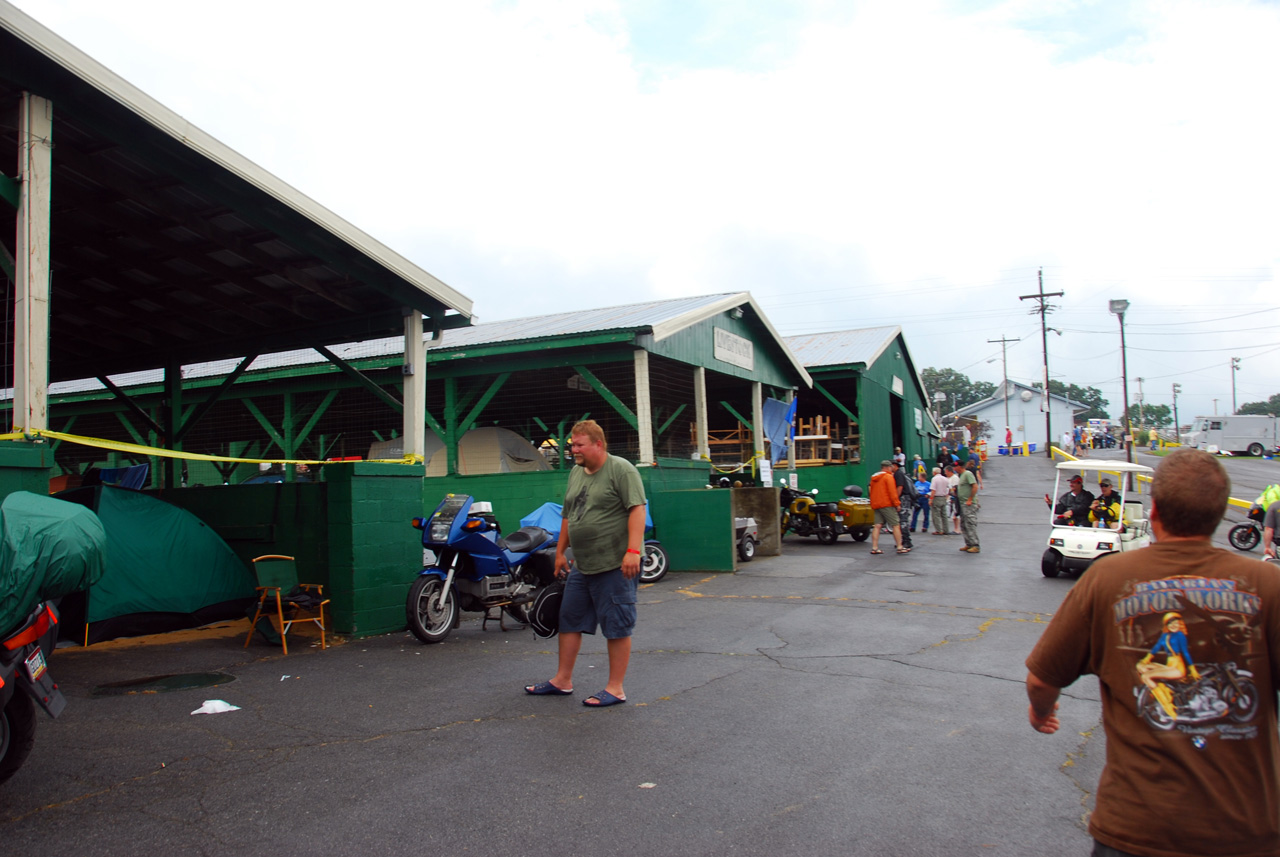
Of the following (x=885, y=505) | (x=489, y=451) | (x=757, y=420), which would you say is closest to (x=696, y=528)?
(x=885, y=505)

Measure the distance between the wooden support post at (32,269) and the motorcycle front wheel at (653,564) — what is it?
7.77m

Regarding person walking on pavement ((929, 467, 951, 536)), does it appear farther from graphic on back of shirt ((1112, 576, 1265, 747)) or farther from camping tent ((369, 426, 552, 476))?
graphic on back of shirt ((1112, 576, 1265, 747))

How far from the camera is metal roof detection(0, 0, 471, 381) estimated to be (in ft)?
20.7

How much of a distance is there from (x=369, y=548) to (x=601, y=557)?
346 centimetres

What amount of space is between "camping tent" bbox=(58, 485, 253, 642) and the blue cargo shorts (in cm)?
452

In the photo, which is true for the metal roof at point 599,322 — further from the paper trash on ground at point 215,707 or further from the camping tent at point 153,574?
the paper trash on ground at point 215,707

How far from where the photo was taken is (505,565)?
7.95 metres

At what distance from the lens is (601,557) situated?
17.6 feet

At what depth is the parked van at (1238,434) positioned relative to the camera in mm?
54188

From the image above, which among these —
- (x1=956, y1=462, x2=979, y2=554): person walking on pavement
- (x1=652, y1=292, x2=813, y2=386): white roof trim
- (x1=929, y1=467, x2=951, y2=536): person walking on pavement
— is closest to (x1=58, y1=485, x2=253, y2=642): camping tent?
(x1=652, y1=292, x2=813, y2=386): white roof trim

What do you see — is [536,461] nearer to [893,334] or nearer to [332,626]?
[332,626]

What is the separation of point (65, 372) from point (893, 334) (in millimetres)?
25029

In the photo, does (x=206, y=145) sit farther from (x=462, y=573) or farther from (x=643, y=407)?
(x=643, y=407)

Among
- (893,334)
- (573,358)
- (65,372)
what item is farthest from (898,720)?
(893,334)
